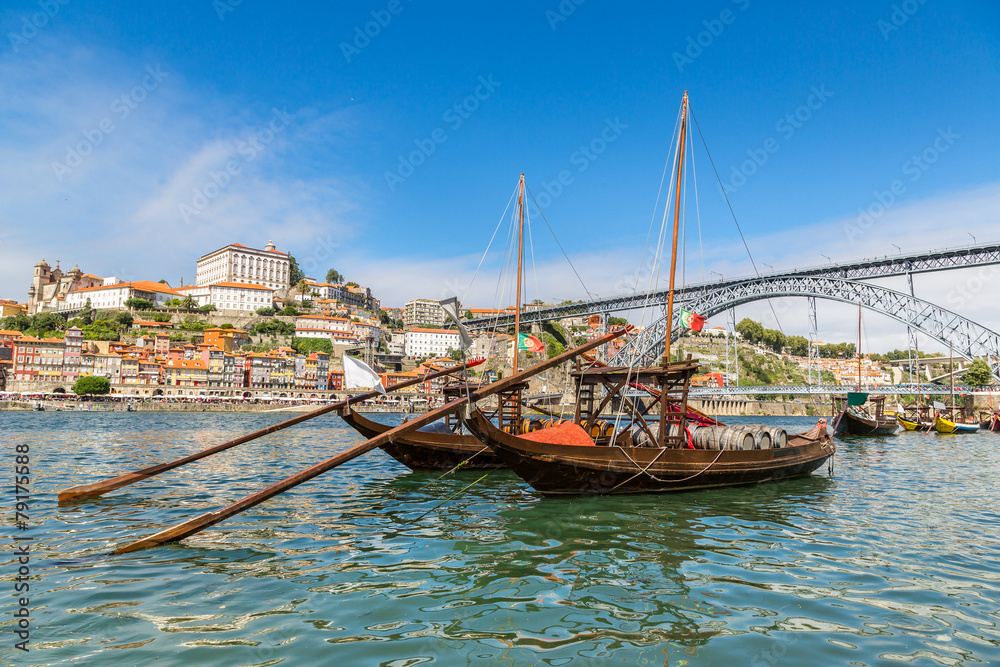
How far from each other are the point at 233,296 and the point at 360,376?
12420 cm

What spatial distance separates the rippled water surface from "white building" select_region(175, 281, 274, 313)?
119 meters

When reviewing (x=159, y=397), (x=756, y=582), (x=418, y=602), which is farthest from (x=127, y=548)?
(x=159, y=397)

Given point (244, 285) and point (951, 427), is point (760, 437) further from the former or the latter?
point (244, 285)

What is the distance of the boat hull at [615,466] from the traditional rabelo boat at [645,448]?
2 centimetres

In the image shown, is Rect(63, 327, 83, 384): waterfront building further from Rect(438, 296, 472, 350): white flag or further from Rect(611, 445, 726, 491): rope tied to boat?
Rect(611, 445, 726, 491): rope tied to boat

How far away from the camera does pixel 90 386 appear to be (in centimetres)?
7594

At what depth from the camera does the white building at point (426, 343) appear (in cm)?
12888

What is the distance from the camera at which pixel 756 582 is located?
21.5 ft

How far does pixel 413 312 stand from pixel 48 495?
5717 inches

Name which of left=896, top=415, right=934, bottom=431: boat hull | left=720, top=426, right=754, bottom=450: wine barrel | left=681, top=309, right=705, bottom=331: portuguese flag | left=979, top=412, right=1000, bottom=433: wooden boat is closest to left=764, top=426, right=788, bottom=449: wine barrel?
left=720, top=426, right=754, bottom=450: wine barrel

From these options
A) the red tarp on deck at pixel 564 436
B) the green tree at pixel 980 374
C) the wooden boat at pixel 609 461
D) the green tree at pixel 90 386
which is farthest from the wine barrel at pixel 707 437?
the green tree at pixel 90 386

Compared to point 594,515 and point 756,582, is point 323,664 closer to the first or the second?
point 756,582

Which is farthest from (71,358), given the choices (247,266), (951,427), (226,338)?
(951,427)

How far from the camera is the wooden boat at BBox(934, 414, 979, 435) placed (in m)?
41.7
